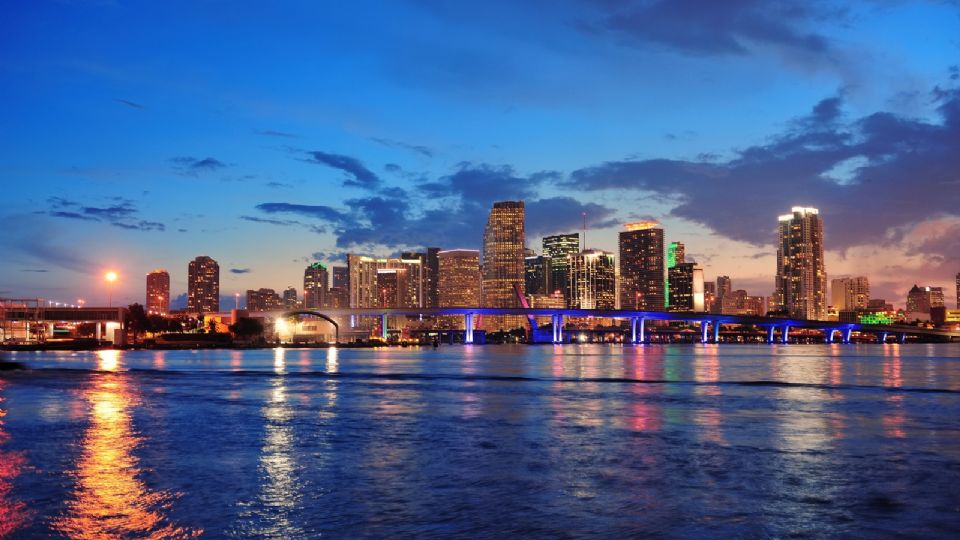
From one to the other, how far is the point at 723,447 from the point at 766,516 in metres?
10.8

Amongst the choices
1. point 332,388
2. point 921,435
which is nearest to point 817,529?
point 921,435

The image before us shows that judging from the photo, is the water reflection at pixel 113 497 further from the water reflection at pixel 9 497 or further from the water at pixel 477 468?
the water reflection at pixel 9 497

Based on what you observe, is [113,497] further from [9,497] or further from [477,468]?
[477,468]

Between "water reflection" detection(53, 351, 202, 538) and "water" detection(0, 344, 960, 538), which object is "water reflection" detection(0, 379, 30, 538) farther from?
"water reflection" detection(53, 351, 202, 538)

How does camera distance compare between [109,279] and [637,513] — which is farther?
[109,279]

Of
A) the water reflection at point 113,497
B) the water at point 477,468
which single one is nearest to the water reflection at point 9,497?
the water at point 477,468

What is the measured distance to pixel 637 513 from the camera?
1684 centimetres

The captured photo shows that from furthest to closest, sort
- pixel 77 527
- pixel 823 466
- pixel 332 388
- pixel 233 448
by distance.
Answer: pixel 332 388, pixel 233 448, pixel 823 466, pixel 77 527

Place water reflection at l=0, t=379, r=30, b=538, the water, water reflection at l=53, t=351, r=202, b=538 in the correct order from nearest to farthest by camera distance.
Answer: water reflection at l=53, t=351, r=202, b=538, water reflection at l=0, t=379, r=30, b=538, the water

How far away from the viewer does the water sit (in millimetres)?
15961

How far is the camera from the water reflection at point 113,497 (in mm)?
15156

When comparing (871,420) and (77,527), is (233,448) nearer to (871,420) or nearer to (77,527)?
(77,527)

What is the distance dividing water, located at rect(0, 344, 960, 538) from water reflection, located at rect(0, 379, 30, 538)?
0.07 m

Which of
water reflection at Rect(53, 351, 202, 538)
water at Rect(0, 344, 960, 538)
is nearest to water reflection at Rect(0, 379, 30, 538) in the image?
water at Rect(0, 344, 960, 538)
